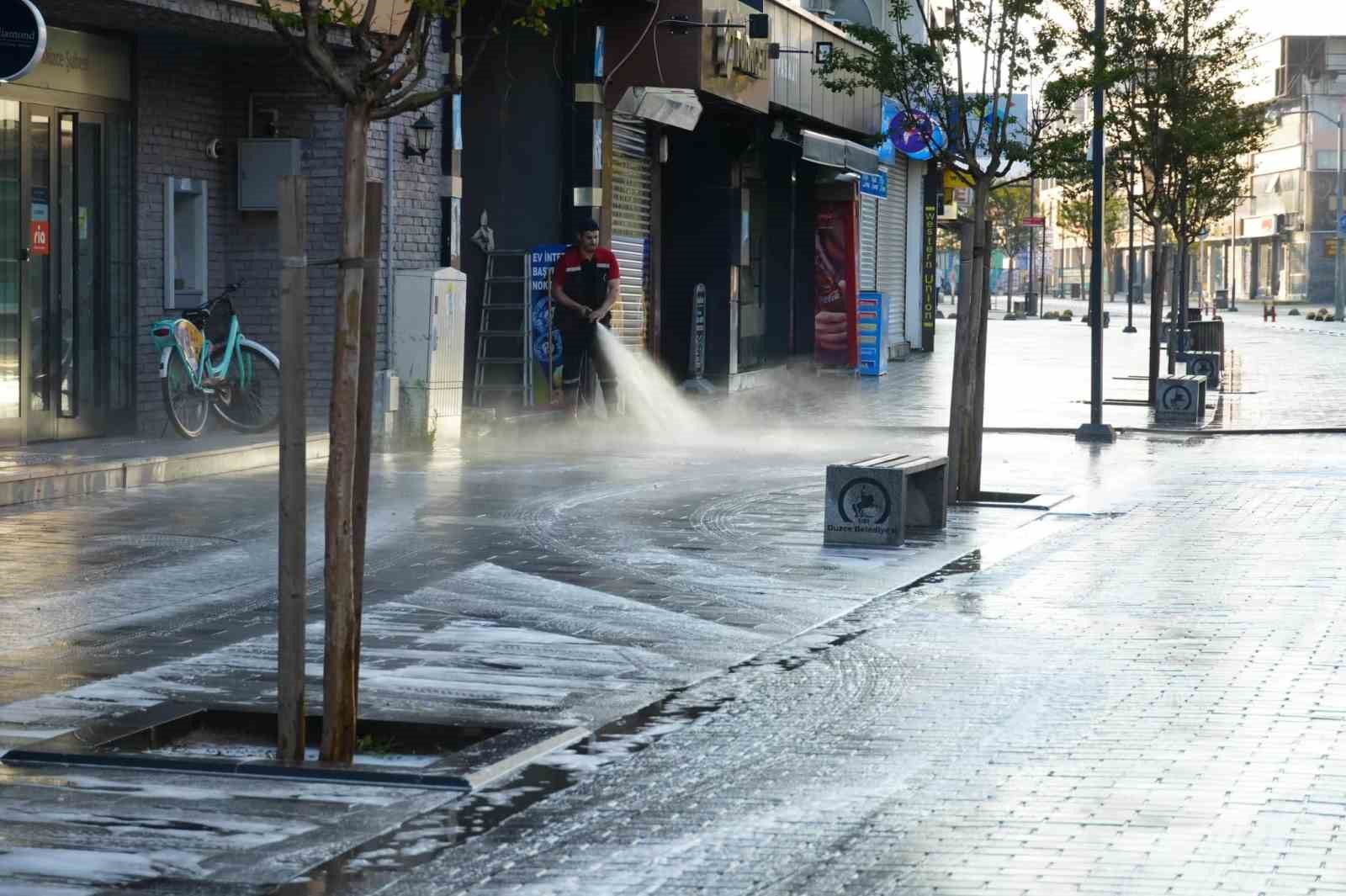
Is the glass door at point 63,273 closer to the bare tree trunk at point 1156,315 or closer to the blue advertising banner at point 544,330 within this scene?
the blue advertising banner at point 544,330

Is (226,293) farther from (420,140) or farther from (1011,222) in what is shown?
(1011,222)

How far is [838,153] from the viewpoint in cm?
3177

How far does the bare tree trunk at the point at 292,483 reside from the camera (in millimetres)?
6449

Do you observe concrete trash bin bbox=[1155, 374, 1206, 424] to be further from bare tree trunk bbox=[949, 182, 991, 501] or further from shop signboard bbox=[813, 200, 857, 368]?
shop signboard bbox=[813, 200, 857, 368]

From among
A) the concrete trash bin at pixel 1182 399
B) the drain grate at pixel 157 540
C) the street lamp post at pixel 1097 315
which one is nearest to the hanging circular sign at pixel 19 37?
the drain grate at pixel 157 540

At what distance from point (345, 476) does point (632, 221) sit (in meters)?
19.0

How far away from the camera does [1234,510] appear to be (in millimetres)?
14258

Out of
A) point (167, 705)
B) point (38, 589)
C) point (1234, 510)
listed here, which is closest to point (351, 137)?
point (167, 705)

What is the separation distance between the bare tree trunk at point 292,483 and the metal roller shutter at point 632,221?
17.4 meters

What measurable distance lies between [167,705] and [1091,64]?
36.6 feet

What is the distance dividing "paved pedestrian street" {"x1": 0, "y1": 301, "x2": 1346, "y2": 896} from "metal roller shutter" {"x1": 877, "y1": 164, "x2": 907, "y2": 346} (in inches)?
969

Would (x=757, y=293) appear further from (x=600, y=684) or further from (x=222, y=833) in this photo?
(x=222, y=833)

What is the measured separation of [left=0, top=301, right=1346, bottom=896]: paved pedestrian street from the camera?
214 inches

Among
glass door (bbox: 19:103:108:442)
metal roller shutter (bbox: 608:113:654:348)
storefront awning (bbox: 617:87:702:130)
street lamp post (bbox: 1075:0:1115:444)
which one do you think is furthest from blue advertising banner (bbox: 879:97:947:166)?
glass door (bbox: 19:103:108:442)
